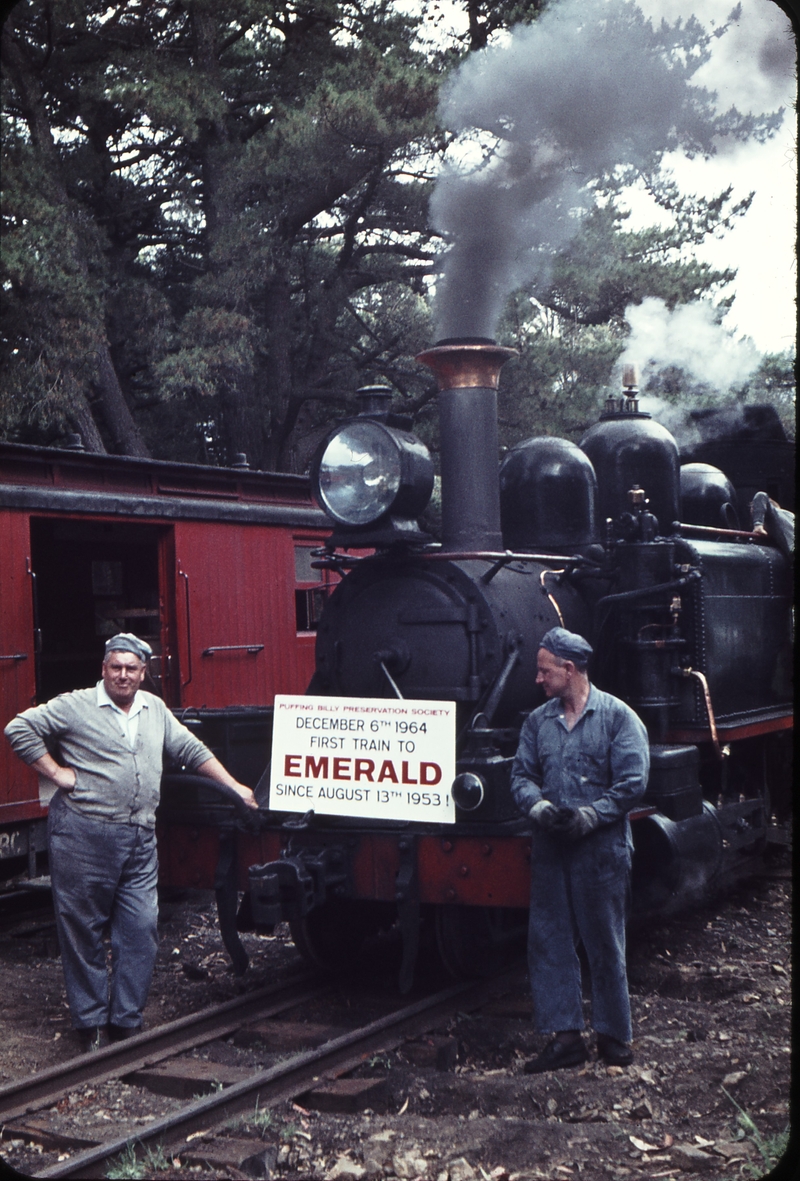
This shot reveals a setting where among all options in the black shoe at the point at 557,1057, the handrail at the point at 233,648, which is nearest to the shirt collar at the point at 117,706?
the black shoe at the point at 557,1057

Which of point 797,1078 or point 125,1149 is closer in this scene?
point 797,1078

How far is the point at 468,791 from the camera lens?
4789mm

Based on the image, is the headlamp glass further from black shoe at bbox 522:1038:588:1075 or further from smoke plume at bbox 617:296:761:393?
smoke plume at bbox 617:296:761:393

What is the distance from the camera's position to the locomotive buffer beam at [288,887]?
4.80 m

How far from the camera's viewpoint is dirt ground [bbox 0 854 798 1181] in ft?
12.0

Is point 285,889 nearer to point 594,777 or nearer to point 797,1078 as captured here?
point 594,777

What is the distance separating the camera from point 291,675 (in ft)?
31.2

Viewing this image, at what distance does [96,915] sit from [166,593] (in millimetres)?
3645

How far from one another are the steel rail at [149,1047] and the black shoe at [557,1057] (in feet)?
4.10

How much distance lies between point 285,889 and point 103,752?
914 millimetres

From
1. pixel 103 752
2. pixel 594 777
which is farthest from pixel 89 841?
pixel 594 777

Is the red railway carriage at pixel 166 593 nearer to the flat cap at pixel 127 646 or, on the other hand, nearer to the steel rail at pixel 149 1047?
the steel rail at pixel 149 1047

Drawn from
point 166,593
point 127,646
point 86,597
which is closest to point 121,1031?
point 127,646

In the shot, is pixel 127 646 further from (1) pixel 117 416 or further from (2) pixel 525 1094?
(1) pixel 117 416
